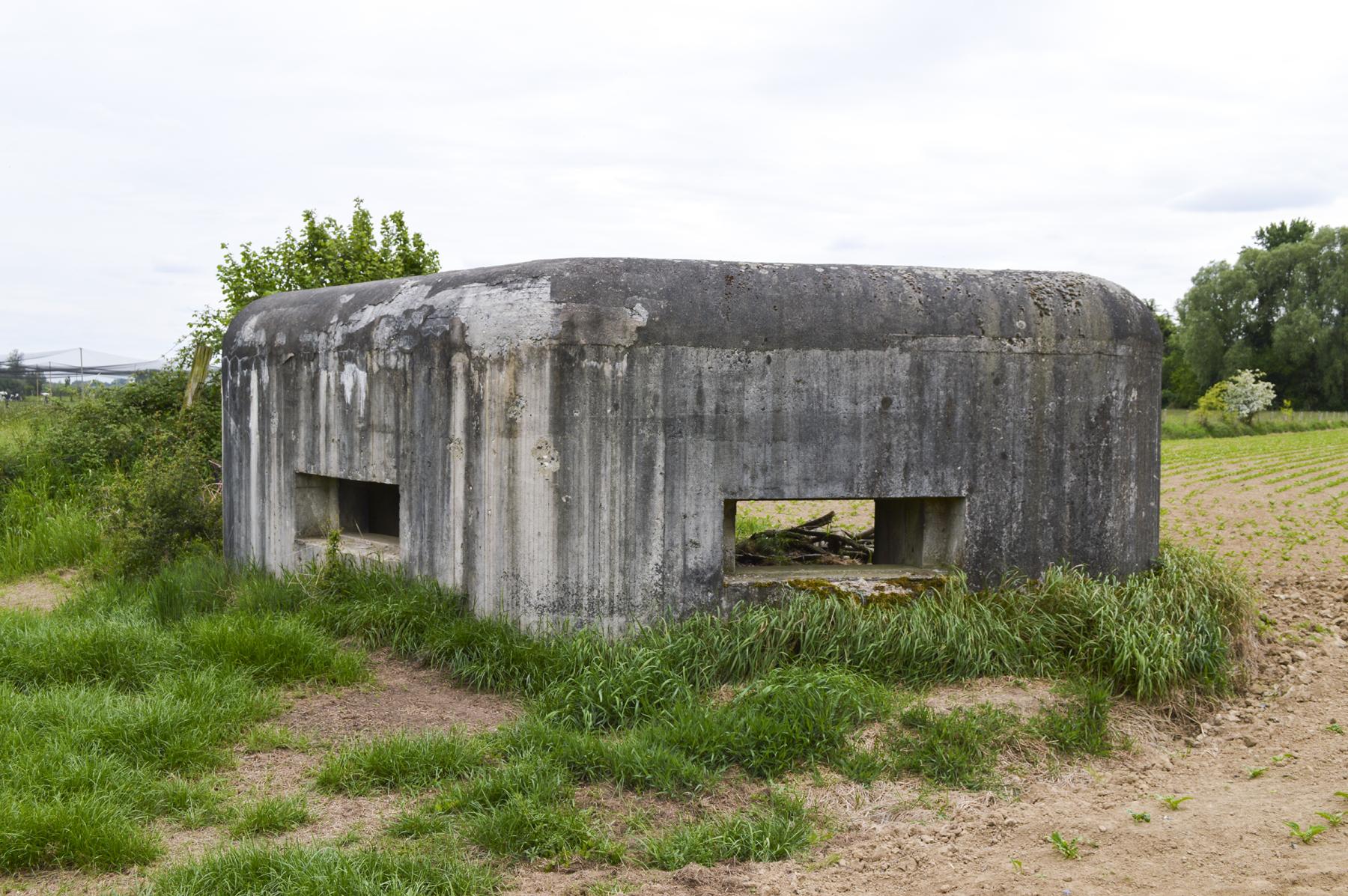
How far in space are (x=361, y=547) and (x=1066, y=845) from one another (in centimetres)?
439

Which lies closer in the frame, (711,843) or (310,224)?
(711,843)

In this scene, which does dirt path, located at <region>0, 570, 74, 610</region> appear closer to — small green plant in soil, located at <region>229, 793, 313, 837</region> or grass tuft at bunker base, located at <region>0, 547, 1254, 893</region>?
grass tuft at bunker base, located at <region>0, 547, 1254, 893</region>

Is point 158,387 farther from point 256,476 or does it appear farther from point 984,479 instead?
point 984,479

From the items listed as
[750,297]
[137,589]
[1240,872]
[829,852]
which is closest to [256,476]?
[137,589]

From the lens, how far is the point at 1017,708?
507 cm

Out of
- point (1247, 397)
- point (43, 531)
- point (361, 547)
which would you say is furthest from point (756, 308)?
point (1247, 397)

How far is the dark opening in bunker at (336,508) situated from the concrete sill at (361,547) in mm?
17

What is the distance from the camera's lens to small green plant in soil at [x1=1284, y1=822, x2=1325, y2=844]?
386 cm

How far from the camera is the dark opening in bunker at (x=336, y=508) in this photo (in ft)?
23.0

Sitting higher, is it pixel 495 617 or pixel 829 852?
pixel 495 617

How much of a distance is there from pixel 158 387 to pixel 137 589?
17.2 ft

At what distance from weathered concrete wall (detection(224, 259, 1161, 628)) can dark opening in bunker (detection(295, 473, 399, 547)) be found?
0.82m

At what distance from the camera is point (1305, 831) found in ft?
13.0

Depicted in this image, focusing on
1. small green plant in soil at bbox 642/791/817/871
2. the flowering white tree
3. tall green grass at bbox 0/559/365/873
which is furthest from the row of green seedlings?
the flowering white tree
